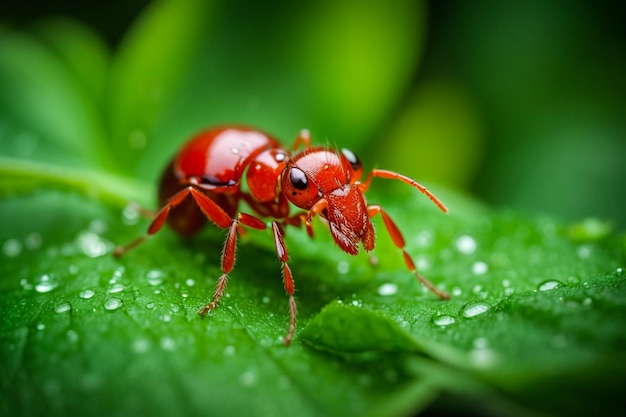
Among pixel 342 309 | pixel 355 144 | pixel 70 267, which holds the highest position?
pixel 355 144

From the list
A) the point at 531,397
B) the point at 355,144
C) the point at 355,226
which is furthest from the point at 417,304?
the point at 355,144

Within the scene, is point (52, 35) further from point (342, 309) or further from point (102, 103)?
point (342, 309)

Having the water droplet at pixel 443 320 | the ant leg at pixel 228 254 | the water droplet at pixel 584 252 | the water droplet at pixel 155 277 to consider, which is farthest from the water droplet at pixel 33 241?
the water droplet at pixel 584 252

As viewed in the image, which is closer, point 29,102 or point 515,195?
point 29,102

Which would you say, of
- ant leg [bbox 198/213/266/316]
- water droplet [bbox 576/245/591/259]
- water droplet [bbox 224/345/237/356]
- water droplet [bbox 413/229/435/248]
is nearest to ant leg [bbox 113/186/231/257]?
ant leg [bbox 198/213/266/316]

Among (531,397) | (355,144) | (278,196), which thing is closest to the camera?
(531,397)

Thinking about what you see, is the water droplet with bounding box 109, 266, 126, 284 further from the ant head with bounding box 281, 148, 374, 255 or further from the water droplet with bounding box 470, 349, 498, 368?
the water droplet with bounding box 470, 349, 498, 368

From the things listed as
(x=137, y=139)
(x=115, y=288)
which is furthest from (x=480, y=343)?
(x=137, y=139)
